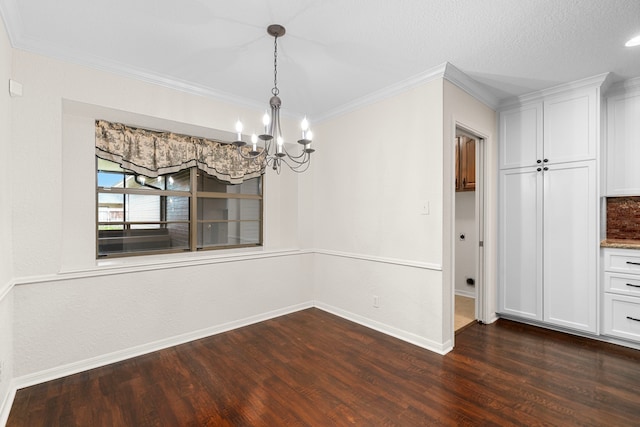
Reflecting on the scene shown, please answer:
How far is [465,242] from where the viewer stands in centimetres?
484

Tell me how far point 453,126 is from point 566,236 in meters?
1.74

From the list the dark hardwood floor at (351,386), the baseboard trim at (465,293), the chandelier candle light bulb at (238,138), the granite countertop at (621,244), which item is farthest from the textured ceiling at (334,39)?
the baseboard trim at (465,293)

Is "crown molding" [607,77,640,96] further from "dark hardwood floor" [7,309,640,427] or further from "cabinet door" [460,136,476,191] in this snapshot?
"dark hardwood floor" [7,309,640,427]

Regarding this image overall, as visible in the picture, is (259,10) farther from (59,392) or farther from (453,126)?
(59,392)

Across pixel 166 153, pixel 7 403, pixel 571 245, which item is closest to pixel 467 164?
pixel 571 245

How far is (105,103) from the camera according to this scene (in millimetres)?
2670

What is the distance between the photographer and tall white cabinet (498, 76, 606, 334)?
10.0 ft

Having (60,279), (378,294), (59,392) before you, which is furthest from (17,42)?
(378,294)

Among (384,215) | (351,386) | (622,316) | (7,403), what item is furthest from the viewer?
(384,215)

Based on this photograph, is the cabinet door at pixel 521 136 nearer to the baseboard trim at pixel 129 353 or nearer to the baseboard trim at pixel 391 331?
the baseboard trim at pixel 391 331

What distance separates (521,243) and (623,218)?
42.2 inches

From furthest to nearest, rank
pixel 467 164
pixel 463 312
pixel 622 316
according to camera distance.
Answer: pixel 467 164 → pixel 463 312 → pixel 622 316

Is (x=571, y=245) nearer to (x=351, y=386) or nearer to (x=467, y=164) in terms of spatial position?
(x=467, y=164)

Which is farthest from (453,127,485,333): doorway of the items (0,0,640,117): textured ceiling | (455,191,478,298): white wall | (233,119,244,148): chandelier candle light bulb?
(233,119,244,148): chandelier candle light bulb
